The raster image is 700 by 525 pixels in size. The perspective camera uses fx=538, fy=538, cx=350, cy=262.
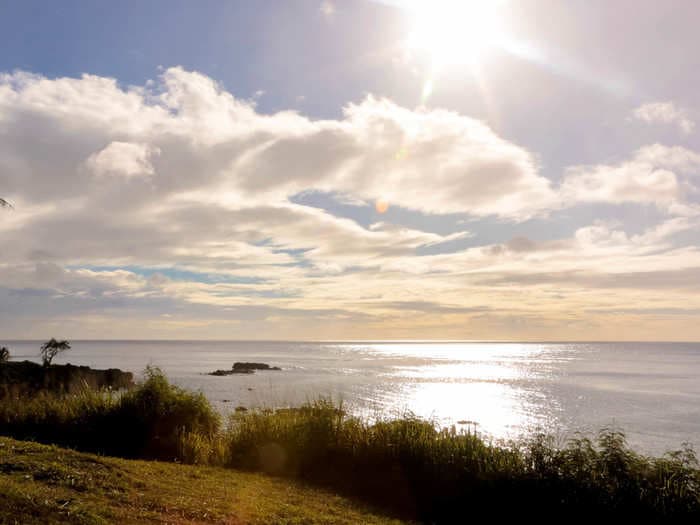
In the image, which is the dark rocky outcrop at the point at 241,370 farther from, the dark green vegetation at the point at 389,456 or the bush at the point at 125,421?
the dark green vegetation at the point at 389,456

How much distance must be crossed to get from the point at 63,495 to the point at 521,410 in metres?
61.3

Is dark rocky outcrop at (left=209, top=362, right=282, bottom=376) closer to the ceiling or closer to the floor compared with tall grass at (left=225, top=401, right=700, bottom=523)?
closer to the floor

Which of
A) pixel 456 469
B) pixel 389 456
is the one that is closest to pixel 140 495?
pixel 389 456

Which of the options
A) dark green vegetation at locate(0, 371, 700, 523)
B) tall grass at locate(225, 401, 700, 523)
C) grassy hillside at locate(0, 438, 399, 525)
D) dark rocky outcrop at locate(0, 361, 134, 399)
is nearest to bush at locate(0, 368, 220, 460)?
dark green vegetation at locate(0, 371, 700, 523)

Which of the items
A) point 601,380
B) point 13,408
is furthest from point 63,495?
point 601,380

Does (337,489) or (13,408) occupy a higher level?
(13,408)

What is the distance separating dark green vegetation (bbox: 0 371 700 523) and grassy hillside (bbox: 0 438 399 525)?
1700mm

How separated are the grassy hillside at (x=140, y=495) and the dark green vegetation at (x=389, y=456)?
170cm

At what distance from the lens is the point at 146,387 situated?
16.6 meters

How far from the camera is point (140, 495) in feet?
31.4

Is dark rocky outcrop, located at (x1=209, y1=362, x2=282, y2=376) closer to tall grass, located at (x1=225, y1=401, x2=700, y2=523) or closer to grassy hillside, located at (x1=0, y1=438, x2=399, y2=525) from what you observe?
tall grass, located at (x1=225, y1=401, x2=700, y2=523)

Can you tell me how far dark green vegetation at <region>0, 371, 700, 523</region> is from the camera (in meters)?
→ 11.8

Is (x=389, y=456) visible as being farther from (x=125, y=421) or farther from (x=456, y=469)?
(x=125, y=421)

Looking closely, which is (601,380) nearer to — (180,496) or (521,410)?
(521,410)
